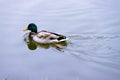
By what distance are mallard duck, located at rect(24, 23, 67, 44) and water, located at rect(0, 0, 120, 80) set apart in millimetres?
227

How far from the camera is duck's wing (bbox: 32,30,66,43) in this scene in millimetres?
10062

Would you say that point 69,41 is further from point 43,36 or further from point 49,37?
point 43,36

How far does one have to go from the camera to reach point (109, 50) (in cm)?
944

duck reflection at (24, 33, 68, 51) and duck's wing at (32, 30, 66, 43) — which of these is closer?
duck's wing at (32, 30, 66, 43)

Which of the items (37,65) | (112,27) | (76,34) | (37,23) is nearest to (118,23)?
(112,27)

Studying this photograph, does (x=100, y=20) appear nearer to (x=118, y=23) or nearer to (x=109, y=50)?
(x=118, y=23)

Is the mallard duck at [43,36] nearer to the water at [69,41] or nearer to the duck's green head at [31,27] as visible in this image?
the duck's green head at [31,27]

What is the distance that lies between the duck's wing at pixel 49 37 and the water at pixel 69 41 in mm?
248

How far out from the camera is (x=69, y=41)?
10188 millimetres

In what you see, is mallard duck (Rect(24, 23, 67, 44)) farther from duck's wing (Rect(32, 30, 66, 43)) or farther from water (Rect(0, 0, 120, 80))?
water (Rect(0, 0, 120, 80))

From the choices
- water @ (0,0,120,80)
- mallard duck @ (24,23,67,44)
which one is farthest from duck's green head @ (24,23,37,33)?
water @ (0,0,120,80)

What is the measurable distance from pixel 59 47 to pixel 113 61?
5.36 ft

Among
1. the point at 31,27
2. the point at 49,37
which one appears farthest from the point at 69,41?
the point at 31,27

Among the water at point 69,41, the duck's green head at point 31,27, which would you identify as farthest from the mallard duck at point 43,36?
the water at point 69,41
